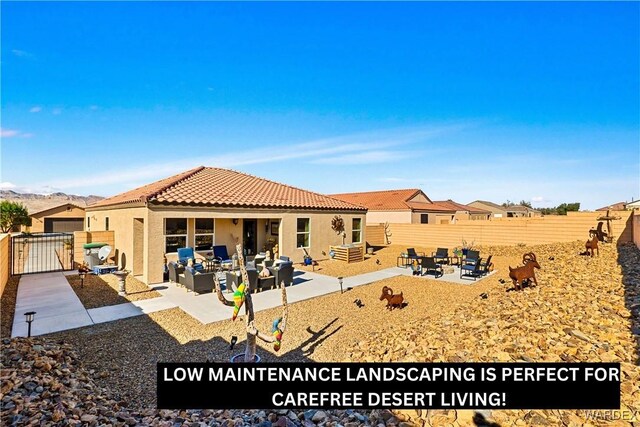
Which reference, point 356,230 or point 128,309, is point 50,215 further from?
point 128,309

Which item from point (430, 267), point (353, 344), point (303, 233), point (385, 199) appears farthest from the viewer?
point (385, 199)

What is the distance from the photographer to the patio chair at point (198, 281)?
993 cm

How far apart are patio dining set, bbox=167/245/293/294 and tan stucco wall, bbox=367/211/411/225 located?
22216mm

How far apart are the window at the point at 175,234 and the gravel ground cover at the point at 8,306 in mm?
4790

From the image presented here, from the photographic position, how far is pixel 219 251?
14.3 metres

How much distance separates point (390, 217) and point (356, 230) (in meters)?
14.9

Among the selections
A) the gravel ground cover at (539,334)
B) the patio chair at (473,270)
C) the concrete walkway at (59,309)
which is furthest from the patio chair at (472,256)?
the concrete walkway at (59,309)

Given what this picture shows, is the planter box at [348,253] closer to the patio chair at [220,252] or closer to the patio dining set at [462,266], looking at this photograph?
the patio dining set at [462,266]

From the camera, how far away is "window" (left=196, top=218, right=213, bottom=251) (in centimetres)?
1432

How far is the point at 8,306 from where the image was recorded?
8484 mm

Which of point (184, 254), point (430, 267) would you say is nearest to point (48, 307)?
point (184, 254)

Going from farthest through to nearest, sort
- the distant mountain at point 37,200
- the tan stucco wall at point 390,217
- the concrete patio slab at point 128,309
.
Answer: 1. the distant mountain at point 37,200
2. the tan stucco wall at point 390,217
3. the concrete patio slab at point 128,309

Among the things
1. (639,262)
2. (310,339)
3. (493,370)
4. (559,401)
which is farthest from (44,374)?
(639,262)

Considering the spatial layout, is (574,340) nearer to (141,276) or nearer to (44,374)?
(44,374)
